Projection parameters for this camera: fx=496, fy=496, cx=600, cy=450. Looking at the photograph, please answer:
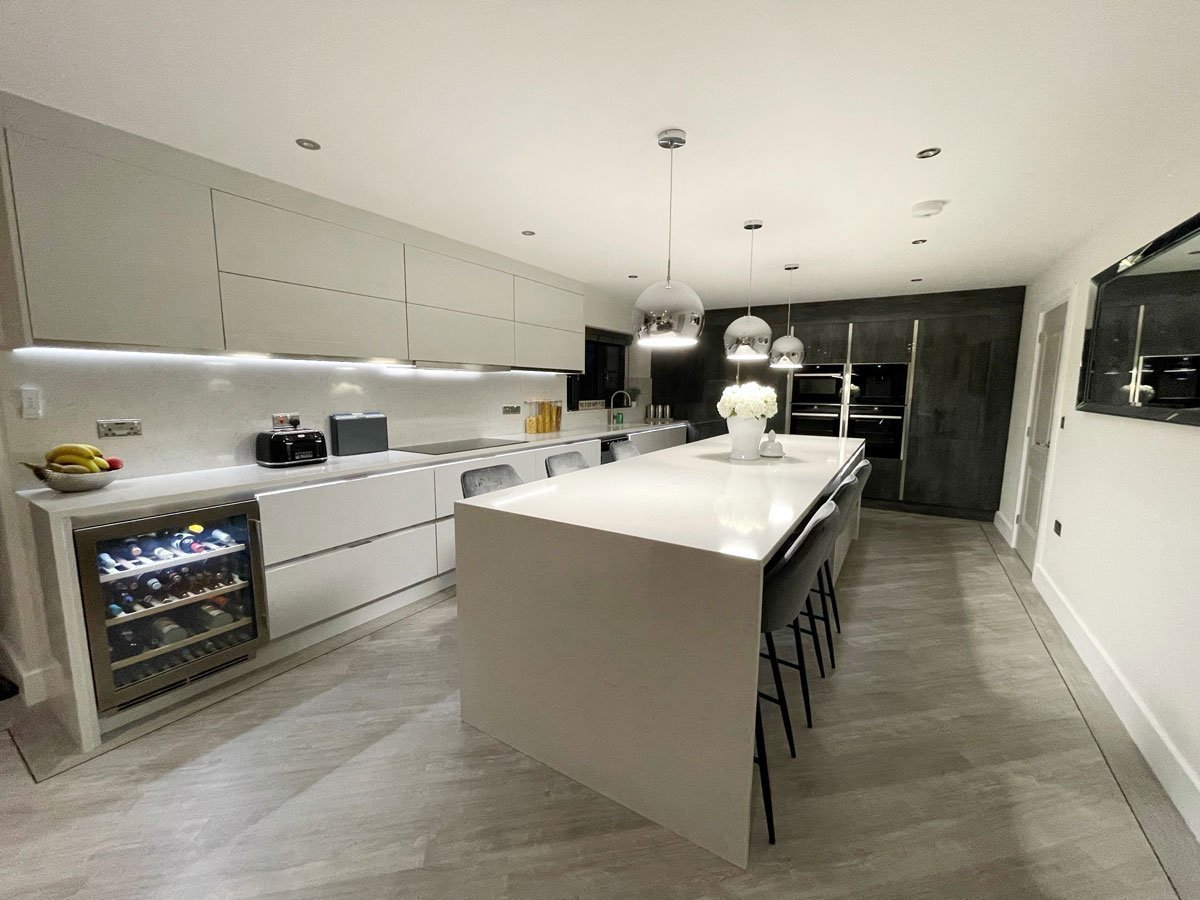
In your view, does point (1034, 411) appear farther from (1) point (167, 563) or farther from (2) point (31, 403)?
(2) point (31, 403)

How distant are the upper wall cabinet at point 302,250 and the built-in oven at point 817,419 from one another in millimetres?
4613

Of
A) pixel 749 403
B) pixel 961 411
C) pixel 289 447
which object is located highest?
pixel 749 403

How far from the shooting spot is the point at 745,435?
297 centimetres

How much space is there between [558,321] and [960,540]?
413cm

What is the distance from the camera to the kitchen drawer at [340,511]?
2.31 meters

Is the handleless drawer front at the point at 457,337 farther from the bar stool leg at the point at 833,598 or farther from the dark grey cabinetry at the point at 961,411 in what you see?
the dark grey cabinetry at the point at 961,411

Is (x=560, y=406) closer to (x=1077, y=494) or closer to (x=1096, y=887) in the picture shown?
(x=1077, y=494)

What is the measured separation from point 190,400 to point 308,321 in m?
0.67

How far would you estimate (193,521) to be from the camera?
2004 mm

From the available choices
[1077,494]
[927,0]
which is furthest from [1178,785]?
[927,0]

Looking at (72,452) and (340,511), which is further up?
(72,452)

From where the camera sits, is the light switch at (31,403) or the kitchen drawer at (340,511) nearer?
the light switch at (31,403)

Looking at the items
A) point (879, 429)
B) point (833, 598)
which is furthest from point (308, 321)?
point (879, 429)

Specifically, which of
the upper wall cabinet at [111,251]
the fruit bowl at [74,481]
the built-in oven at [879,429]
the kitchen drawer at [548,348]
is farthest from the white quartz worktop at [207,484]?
the built-in oven at [879,429]
